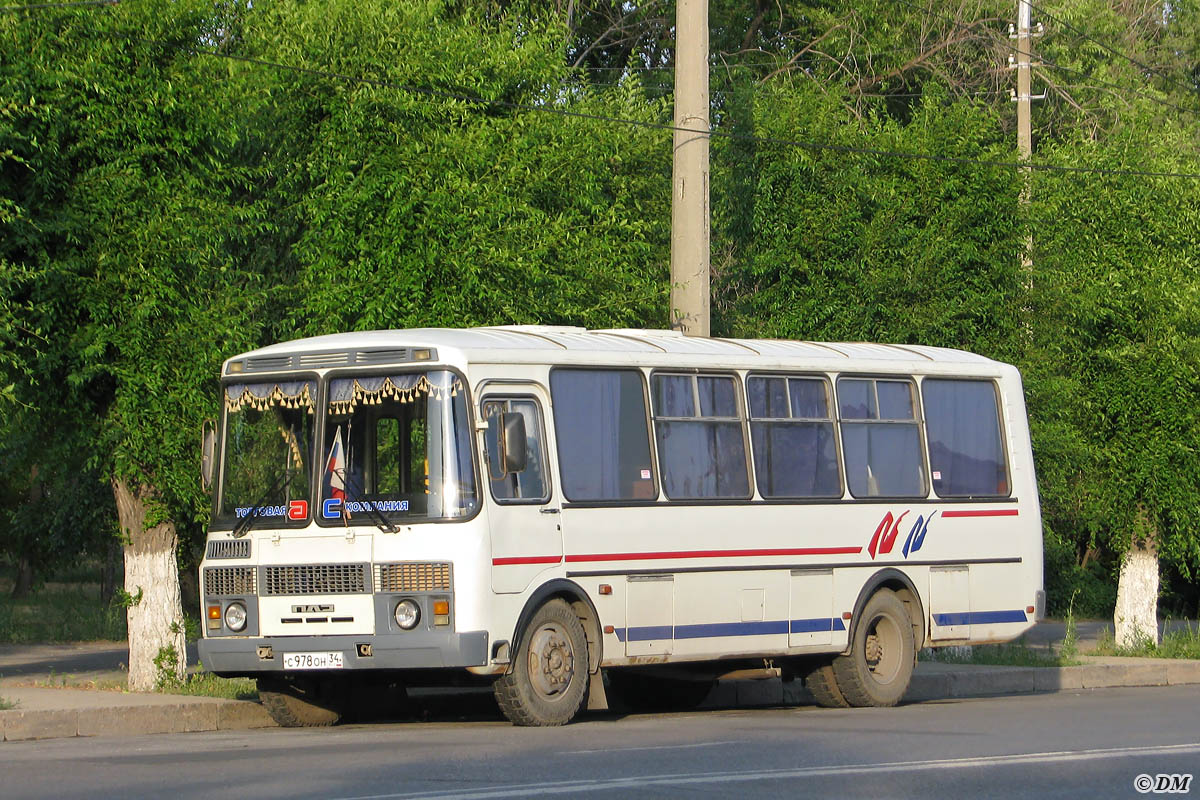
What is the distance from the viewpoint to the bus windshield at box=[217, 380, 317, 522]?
13805 millimetres

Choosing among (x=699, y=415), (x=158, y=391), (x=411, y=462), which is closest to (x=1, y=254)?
(x=158, y=391)

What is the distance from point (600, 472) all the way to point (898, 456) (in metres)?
4.01

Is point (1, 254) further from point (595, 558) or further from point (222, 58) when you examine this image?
point (595, 558)

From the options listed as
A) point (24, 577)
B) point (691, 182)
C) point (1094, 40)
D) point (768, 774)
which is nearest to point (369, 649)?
point (768, 774)

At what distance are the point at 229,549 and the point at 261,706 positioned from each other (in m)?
1.75

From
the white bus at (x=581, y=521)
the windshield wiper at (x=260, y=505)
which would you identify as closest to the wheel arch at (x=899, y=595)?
the white bus at (x=581, y=521)

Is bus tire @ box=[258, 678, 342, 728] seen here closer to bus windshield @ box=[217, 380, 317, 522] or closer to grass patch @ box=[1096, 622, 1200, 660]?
bus windshield @ box=[217, 380, 317, 522]

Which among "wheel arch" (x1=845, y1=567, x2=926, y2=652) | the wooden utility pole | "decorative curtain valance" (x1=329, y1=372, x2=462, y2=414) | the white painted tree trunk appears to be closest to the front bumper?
"decorative curtain valance" (x1=329, y1=372, x2=462, y2=414)

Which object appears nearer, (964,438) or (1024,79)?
(964,438)

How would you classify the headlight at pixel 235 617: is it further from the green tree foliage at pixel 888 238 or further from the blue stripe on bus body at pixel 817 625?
the green tree foliage at pixel 888 238

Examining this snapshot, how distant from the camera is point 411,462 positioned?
526 inches

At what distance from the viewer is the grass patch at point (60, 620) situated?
26.7 meters

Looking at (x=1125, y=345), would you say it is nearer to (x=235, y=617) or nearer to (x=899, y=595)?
(x=899, y=595)

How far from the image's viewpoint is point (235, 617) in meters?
13.7
